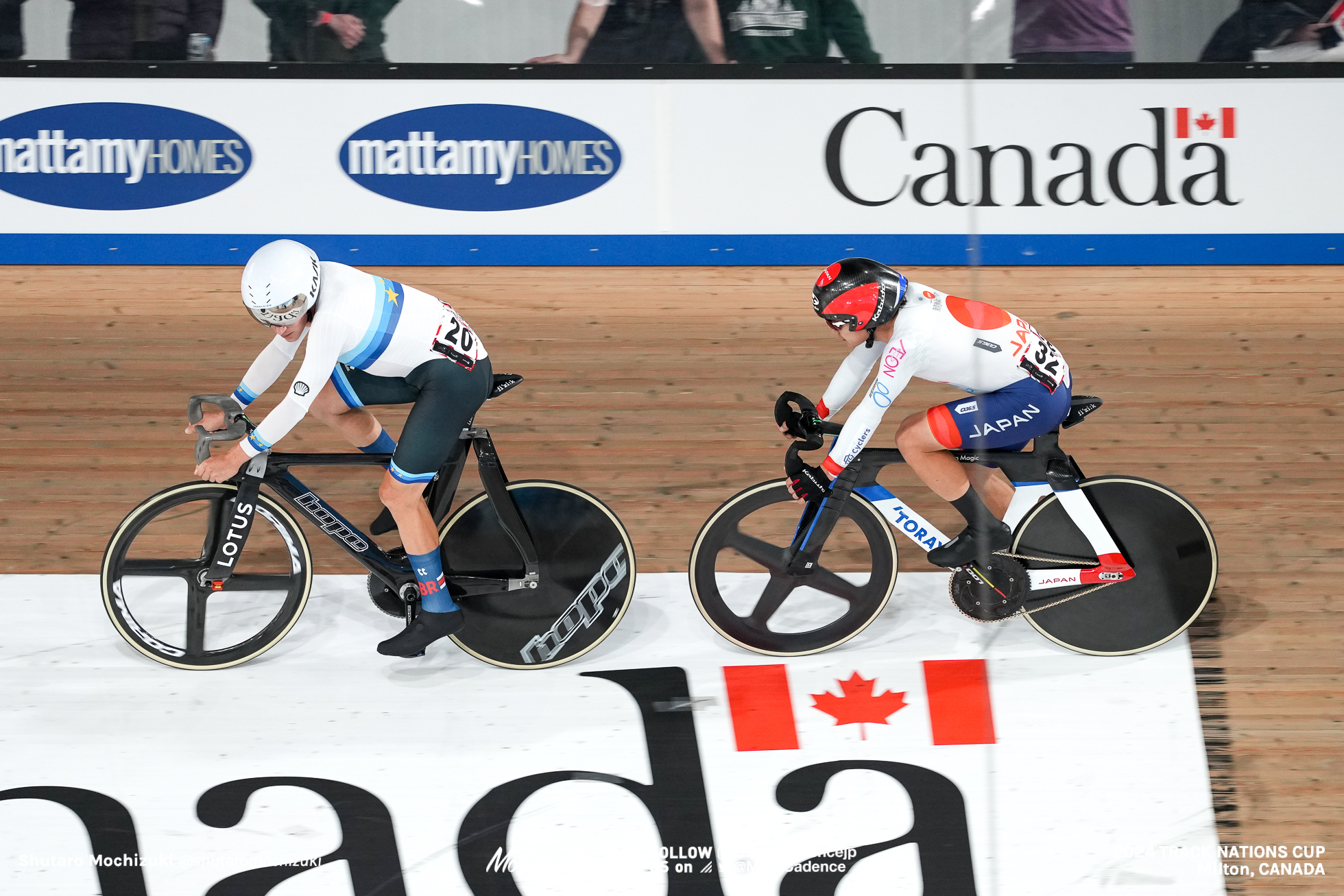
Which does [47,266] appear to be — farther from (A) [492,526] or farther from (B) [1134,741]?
(B) [1134,741]

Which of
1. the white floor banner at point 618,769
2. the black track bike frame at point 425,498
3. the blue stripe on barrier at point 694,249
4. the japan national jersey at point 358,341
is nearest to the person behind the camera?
the white floor banner at point 618,769

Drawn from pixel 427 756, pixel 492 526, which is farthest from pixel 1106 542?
pixel 427 756

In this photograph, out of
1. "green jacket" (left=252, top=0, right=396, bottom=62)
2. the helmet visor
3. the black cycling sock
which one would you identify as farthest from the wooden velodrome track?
"green jacket" (left=252, top=0, right=396, bottom=62)

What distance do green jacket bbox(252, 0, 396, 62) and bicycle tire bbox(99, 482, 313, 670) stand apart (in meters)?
2.52

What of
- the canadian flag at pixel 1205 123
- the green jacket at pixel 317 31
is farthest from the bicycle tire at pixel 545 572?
the canadian flag at pixel 1205 123

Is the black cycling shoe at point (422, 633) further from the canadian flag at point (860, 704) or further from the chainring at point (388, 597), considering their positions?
the canadian flag at point (860, 704)

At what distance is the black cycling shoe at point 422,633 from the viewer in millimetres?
3512

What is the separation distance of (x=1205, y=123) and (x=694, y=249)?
2.28 meters

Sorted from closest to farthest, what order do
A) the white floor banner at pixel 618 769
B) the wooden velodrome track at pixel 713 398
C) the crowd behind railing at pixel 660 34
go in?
1. the white floor banner at pixel 618 769
2. the wooden velodrome track at pixel 713 398
3. the crowd behind railing at pixel 660 34

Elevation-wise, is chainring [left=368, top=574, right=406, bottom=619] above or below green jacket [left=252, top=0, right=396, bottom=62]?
below

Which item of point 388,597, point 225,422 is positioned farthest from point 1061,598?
point 225,422

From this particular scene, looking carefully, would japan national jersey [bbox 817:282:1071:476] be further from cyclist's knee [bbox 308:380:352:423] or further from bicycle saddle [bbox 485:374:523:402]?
cyclist's knee [bbox 308:380:352:423]

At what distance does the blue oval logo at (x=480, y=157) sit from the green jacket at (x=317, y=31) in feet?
1.04

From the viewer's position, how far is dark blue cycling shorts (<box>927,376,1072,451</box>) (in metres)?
3.39
